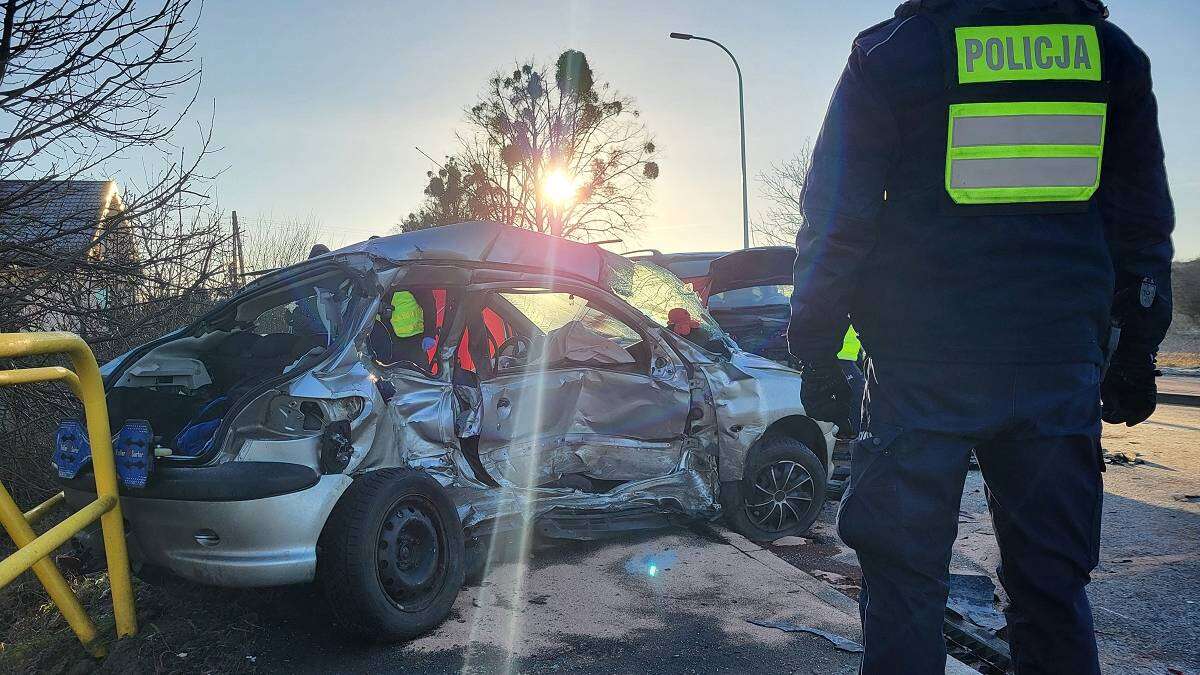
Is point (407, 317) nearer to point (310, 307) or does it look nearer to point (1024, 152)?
point (310, 307)

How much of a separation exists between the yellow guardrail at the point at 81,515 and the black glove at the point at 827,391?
6.82ft

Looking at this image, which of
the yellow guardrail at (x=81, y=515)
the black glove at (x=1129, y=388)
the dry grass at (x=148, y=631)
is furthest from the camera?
the dry grass at (x=148, y=631)

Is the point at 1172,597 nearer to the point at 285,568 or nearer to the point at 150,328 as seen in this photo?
the point at 285,568

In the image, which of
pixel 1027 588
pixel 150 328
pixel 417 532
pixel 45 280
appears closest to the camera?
pixel 1027 588

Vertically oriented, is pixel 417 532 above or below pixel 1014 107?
below

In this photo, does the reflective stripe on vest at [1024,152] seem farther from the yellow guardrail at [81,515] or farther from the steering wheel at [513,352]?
the steering wheel at [513,352]

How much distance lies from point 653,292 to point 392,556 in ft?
7.23

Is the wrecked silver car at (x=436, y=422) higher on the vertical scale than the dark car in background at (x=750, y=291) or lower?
lower

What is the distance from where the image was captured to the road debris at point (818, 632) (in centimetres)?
283

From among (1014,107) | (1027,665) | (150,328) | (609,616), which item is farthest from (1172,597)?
(150,328)

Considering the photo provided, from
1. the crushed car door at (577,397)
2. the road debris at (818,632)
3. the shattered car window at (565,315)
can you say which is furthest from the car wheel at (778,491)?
the road debris at (818,632)

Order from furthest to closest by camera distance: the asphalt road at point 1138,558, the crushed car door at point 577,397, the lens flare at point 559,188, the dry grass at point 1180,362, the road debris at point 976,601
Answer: the lens flare at point 559,188 < the dry grass at point 1180,362 < the crushed car door at point 577,397 < the road debris at point 976,601 < the asphalt road at point 1138,558

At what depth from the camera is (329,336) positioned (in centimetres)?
325

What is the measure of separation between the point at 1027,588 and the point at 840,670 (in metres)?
1.10
